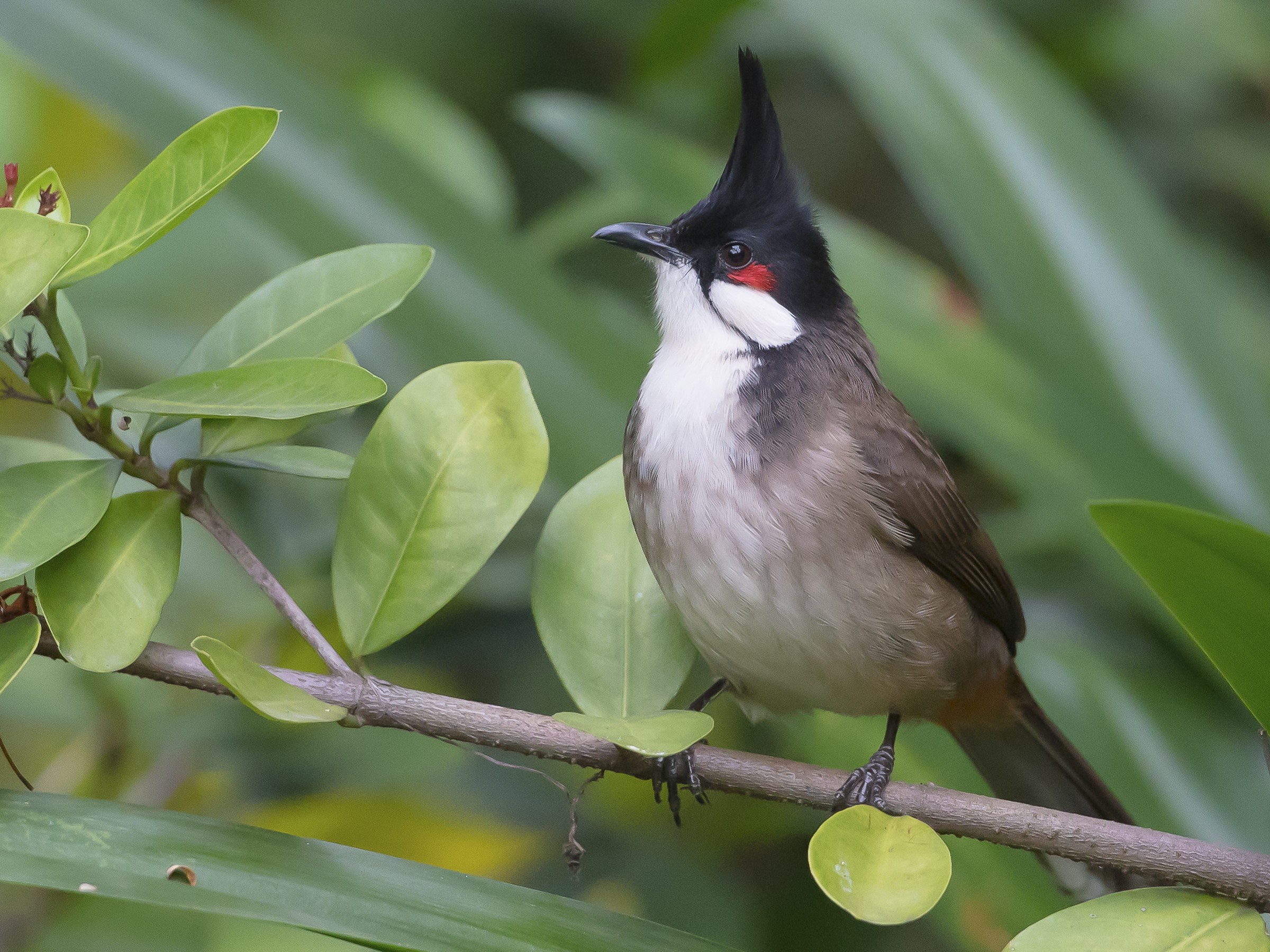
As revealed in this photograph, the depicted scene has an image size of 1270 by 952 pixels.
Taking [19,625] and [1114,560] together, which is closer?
[19,625]

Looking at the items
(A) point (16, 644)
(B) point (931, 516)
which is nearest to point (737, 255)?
(B) point (931, 516)

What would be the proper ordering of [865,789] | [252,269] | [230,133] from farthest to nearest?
[252,269] → [865,789] → [230,133]

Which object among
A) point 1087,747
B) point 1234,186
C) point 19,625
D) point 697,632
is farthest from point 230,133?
point 1234,186

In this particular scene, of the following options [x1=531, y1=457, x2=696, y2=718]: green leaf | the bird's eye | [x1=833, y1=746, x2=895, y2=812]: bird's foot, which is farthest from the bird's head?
[x1=833, y1=746, x2=895, y2=812]: bird's foot

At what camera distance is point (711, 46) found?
2.62 m

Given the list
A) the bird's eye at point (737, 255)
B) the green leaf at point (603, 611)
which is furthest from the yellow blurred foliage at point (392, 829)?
the bird's eye at point (737, 255)

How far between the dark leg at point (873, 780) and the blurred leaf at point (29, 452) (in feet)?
2.27

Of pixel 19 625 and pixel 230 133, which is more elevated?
pixel 230 133

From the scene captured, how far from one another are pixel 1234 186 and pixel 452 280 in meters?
2.01

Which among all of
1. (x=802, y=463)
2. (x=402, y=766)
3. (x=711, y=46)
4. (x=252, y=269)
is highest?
(x=711, y=46)

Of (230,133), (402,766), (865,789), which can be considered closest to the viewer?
(230,133)

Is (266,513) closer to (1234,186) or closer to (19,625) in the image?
(19,625)

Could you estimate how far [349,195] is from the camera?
159 centimetres

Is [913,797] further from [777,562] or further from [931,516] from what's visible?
[931,516]
